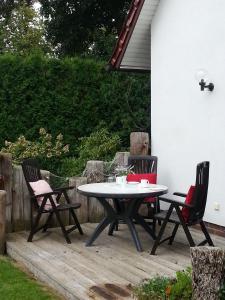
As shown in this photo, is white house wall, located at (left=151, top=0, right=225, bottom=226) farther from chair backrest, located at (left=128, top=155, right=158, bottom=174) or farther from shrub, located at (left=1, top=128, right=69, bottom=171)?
shrub, located at (left=1, top=128, right=69, bottom=171)

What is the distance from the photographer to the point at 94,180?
319 inches

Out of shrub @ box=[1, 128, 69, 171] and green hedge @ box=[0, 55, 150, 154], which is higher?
green hedge @ box=[0, 55, 150, 154]

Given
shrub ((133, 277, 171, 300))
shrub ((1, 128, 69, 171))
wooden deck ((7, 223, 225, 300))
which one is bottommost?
wooden deck ((7, 223, 225, 300))

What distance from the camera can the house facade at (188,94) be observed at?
7223 millimetres

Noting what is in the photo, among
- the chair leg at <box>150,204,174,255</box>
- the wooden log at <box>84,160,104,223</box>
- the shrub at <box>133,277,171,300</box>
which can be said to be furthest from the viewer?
the wooden log at <box>84,160,104,223</box>

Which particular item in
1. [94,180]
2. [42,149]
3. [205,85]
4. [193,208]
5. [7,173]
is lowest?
[193,208]

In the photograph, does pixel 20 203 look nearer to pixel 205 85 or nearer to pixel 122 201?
pixel 122 201

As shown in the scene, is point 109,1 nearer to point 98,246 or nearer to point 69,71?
point 69,71

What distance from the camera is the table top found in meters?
6.18

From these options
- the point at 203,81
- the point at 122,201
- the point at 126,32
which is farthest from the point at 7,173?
the point at 126,32

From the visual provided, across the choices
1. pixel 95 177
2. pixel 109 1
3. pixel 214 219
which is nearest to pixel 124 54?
pixel 95 177

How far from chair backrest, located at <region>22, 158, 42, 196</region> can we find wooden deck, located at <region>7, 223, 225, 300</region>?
0.81 meters

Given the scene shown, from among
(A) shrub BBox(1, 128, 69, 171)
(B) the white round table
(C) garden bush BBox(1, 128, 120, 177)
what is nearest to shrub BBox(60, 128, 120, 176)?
(C) garden bush BBox(1, 128, 120, 177)

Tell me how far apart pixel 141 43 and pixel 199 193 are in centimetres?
431
